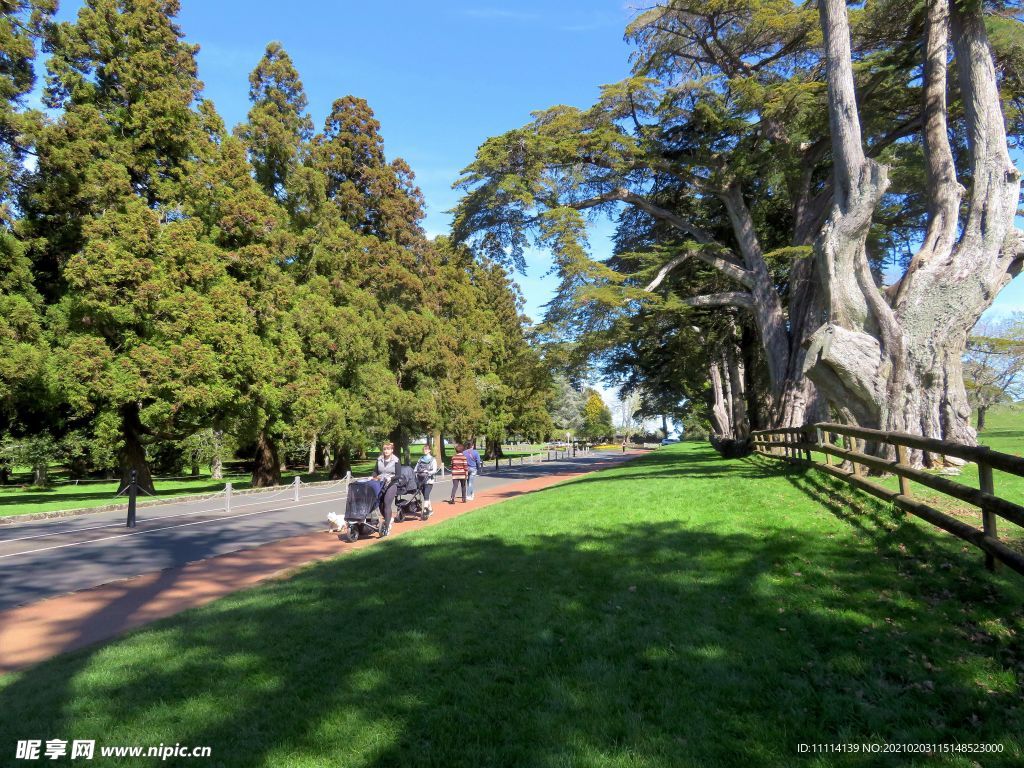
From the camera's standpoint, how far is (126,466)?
71.5ft

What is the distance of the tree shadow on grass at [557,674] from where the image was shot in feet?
10.0

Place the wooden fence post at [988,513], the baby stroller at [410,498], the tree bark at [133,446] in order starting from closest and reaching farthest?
the wooden fence post at [988,513] < the baby stroller at [410,498] < the tree bark at [133,446]

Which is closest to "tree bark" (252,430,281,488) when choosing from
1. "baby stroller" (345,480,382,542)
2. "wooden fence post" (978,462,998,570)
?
"baby stroller" (345,480,382,542)

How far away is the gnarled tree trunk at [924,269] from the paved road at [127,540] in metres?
11.2

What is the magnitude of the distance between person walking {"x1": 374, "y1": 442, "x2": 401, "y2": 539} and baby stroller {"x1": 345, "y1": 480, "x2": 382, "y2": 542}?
0.65 feet

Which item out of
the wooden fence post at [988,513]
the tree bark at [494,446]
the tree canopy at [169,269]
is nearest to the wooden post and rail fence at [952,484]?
the wooden fence post at [988,513]

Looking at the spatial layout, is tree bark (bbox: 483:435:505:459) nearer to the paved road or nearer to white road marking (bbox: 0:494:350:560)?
white road marking (bbox: 0:494:350:560)

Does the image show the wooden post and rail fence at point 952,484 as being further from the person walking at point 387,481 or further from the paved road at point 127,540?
the paved road at point 127,540

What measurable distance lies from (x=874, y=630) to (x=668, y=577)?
6.14ft

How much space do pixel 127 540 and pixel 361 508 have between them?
4898 millimetres

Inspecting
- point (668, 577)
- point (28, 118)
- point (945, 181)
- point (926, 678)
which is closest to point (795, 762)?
point (926, 678)

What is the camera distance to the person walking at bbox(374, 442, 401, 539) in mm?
10737

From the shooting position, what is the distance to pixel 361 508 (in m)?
10.3

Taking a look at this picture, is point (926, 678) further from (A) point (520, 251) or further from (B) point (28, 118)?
(B) point (28, 118)
